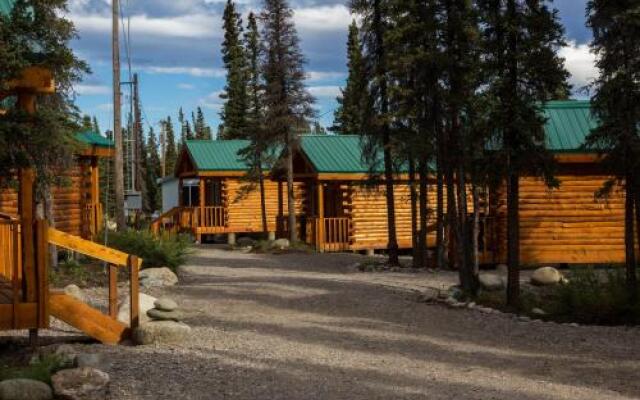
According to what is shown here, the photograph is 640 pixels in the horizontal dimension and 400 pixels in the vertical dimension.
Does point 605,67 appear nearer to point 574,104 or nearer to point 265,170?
point 574,104

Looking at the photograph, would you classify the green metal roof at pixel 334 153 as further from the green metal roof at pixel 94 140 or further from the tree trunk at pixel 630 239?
the tree trunk at pixel 630 239

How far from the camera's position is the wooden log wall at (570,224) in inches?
809

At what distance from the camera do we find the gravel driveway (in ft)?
25.3

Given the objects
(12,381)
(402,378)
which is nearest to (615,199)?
(402,378)

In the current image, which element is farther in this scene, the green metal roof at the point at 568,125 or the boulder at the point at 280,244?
the boulder at the point at 280,244

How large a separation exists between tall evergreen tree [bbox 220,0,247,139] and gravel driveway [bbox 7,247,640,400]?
41.5 meters

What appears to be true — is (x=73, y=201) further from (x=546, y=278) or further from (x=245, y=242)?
(x=546, y=278)

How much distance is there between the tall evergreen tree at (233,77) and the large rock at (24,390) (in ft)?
160

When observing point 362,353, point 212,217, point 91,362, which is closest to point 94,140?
point 212,217

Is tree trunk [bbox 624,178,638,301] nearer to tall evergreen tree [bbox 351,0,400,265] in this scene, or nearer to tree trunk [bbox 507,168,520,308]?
tree trunk [bbox 507,168,520,308]

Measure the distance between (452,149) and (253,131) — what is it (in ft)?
52.3

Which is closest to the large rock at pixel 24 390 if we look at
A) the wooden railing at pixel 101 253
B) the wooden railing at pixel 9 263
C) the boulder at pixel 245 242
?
the wooden railing at pixel 9 263

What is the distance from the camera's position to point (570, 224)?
67.9 ft

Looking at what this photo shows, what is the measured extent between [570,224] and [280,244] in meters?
11.1
